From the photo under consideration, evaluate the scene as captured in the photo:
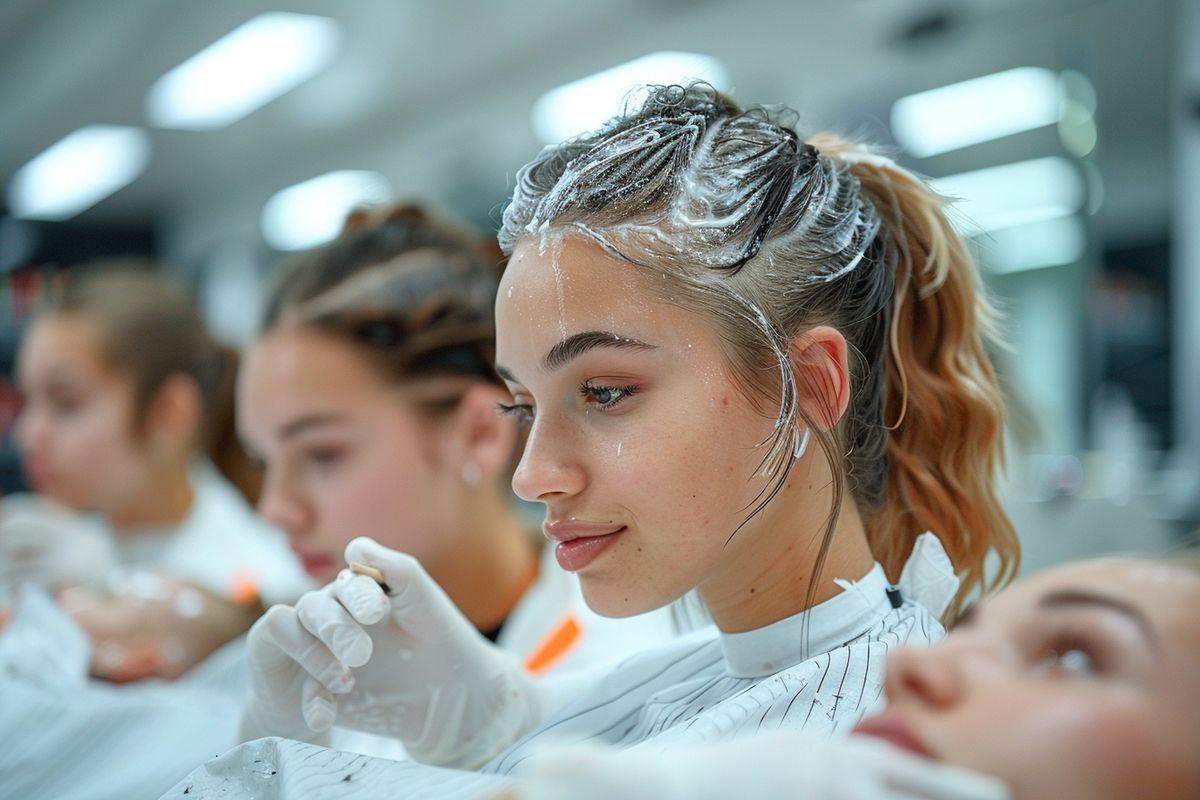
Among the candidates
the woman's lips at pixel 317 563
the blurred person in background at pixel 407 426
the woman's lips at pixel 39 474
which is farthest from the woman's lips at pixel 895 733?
the woman's lips at pixel 39 474

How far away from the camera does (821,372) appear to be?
0.91m

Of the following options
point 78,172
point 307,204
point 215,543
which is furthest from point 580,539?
point 78,172

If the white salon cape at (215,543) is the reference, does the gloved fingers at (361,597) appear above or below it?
above

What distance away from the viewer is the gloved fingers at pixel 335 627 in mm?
960

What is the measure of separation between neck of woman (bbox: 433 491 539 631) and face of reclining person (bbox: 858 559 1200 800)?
1043mm

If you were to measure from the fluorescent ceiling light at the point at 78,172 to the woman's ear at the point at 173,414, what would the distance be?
3420mm

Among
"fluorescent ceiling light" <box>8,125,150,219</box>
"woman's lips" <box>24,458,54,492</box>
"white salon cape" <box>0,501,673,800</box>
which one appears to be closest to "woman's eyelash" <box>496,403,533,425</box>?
"white salon cape" <box>0,501,673,800</box>

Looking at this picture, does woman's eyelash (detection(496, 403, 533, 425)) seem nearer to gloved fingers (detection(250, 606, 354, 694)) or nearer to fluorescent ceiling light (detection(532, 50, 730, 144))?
gloved fingers (detection(250, 606, 354, 694))

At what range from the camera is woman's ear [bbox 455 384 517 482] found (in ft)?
5.18

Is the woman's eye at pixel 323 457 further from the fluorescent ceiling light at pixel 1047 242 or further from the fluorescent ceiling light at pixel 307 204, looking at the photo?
the fluorescent ceiling light at pixel 307 204

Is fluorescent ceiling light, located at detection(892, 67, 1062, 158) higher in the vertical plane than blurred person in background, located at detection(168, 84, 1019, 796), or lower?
lower

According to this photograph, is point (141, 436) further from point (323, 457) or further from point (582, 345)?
point (582, 345)

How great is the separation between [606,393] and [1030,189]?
2650 millimetres

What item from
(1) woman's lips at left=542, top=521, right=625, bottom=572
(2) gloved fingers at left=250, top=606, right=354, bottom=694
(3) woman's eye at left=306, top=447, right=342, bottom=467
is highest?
(1) woman's lips at left=542, top=521, right=625, bottom=572
